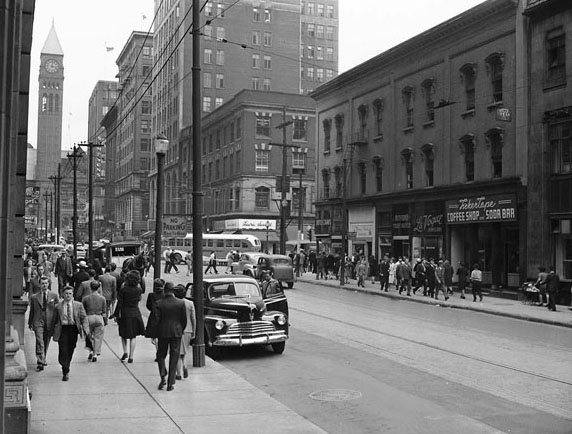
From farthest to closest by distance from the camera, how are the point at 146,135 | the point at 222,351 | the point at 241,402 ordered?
the point at 146,135
the point at 222,351
the point at 241,402

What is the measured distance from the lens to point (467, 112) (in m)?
35.4

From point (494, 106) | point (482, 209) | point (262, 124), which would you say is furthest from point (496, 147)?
point (262, 124)

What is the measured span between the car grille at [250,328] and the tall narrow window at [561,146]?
18.0 metres

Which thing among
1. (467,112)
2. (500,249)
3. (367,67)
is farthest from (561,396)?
(367,67)

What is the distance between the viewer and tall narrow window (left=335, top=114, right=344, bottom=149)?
50.0 metres

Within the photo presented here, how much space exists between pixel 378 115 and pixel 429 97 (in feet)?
20.0

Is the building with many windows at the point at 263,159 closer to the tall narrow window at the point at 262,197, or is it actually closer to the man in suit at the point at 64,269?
the tall narrow window at the point at 262,197

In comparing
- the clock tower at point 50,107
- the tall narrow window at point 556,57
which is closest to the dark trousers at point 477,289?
the tall narrow window at point 556,57

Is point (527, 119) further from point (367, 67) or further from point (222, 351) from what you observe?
point (222, 351)

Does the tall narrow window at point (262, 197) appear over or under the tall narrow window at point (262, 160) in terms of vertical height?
under

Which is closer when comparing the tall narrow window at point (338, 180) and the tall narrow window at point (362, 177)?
the tall narrow window at point (362, 177)

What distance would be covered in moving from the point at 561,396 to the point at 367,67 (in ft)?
121

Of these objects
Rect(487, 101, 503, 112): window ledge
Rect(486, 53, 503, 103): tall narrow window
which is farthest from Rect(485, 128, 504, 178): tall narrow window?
Rect(486, 53, 503, 103): tall narrow window

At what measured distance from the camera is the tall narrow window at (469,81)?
3528 cm
